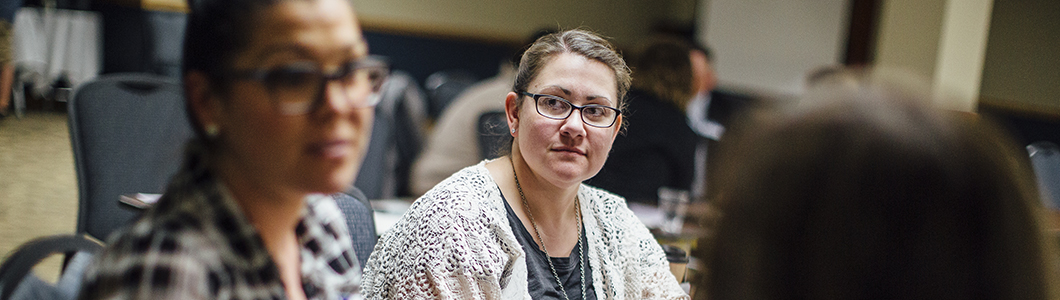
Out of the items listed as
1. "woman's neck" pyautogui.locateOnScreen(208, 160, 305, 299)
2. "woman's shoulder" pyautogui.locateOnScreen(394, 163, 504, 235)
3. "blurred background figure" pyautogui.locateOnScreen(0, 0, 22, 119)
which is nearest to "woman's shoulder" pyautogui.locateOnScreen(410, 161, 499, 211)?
"woman's shoulder" pyautogui.locateOnScreen(394, 163, 504, 235)

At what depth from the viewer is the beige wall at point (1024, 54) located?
6523 mm

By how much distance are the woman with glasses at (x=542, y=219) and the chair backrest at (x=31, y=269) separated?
0.51m

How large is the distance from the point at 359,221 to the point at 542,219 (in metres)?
0.35

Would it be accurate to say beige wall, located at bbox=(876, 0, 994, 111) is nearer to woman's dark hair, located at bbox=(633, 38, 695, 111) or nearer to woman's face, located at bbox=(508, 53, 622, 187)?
woman's dark hair, located at bbox=(633, 38, 695, 111)

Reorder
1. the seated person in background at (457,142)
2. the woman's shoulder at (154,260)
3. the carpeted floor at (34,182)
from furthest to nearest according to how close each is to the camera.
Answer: the carpeted floor at (34,182) → the seated person in background at (457,142) → the woman's shoulder at (154,260)

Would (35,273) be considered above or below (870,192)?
below

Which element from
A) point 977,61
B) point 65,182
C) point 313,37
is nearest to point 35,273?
point 313,37

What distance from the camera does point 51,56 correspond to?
5613mm

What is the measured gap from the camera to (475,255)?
1.20m

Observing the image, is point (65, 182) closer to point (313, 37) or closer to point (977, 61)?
point (313, 37)

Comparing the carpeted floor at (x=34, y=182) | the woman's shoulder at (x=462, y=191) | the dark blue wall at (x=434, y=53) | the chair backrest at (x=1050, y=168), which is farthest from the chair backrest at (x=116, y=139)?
the dark blue wall at (x=434, y=53)

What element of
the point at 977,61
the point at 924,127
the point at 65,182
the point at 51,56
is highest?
the point at 924,127

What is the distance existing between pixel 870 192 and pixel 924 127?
2.5 inches

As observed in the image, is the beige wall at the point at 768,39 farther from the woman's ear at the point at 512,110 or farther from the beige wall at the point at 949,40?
the woman's ear at the point at 512,110
